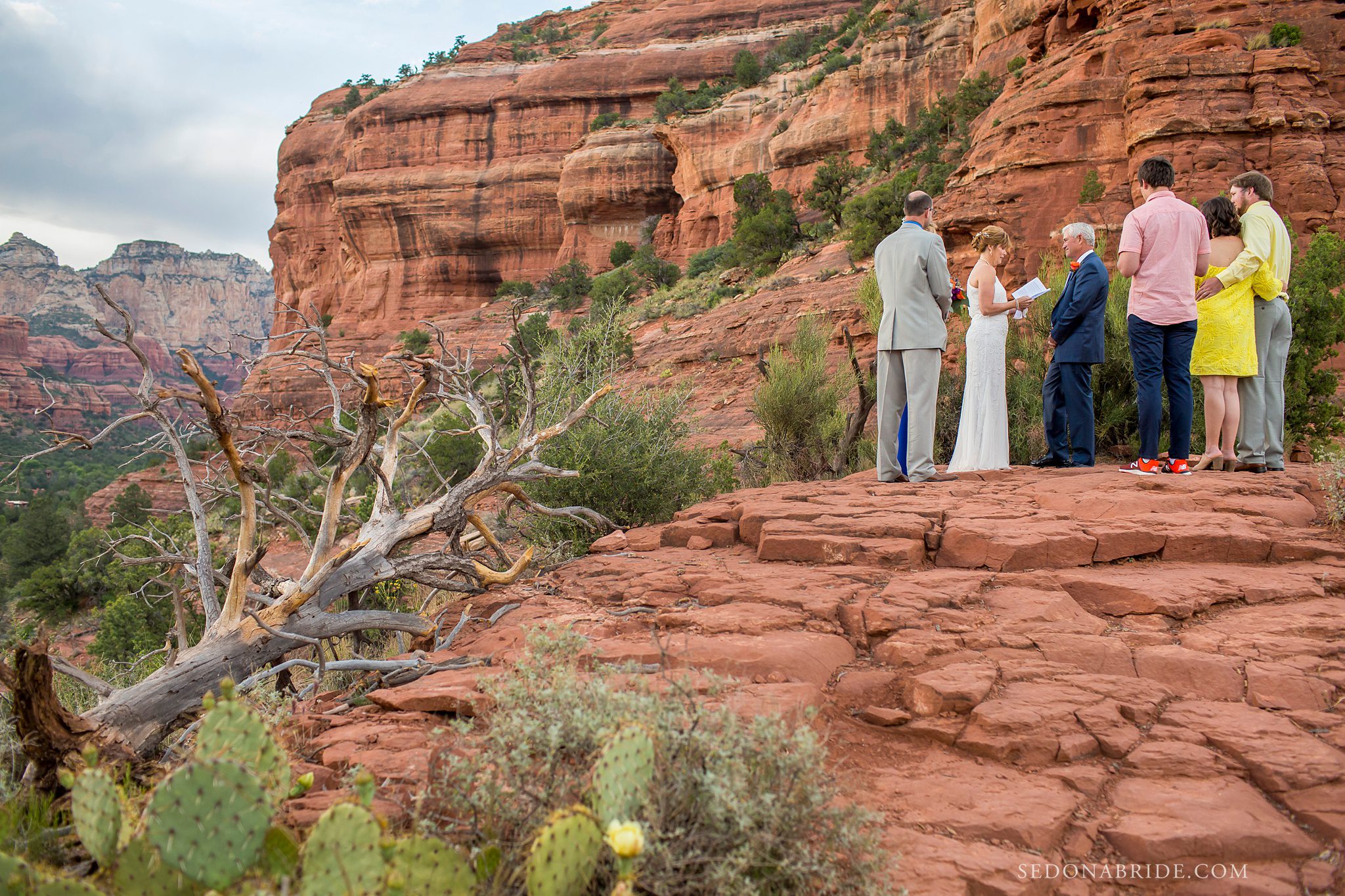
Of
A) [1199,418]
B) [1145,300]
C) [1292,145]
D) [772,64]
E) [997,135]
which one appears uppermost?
[772,64]

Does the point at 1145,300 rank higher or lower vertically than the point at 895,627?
higher

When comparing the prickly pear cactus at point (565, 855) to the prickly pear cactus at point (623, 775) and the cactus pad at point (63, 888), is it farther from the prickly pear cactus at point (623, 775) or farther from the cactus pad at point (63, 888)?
the cactus pad at point (63, 888)

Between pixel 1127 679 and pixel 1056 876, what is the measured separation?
41.4 inches

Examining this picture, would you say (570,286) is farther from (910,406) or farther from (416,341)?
(910,406)

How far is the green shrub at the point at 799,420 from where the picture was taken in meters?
8.80

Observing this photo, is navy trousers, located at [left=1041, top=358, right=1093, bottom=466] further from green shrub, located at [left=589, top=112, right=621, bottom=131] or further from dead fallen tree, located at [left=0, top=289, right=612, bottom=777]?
green shrub, located at [left=589, top=112, right=621, bottom=131]

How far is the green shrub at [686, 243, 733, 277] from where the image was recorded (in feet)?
98.6

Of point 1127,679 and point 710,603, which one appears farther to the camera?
point 710,603

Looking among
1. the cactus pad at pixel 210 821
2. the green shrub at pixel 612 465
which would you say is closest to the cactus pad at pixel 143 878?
the cactus pad at pixel 210 821

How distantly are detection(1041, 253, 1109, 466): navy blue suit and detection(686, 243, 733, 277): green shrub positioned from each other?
2373 centimetres

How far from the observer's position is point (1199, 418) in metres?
7.44

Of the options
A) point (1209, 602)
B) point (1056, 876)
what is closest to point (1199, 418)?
point (1209, 602)

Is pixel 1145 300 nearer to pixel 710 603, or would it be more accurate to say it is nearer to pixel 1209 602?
pixel 1209 602

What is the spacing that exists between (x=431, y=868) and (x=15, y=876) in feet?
2.64
